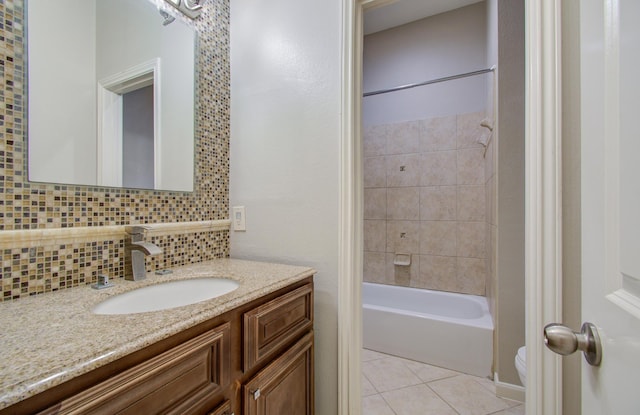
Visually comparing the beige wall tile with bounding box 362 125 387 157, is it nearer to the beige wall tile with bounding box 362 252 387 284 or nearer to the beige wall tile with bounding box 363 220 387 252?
the beige wall tile with bounding box 363 220 387 252

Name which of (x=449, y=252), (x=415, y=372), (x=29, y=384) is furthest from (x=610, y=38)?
(x=449, y=252)

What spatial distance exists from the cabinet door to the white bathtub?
125 cm

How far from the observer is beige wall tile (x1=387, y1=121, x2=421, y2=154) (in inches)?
109

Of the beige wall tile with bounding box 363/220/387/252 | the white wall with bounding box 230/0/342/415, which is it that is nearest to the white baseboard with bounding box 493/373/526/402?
the white wall with bounding box 230/0/342/415

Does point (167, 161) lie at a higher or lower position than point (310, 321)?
higher

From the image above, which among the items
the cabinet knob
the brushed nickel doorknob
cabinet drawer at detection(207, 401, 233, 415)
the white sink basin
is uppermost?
the brushed nickel doorknob

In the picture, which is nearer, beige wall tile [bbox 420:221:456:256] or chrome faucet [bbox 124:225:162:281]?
chrome faucet [bbox 124:225:162:281]

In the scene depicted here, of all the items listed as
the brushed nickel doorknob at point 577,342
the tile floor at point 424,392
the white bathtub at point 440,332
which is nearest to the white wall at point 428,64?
the white bathtub at point 440,332

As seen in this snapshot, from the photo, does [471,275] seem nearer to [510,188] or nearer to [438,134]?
[510,188]

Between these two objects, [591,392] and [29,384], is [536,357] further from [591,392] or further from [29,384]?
[29,384]

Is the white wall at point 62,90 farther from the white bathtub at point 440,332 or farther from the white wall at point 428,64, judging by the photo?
the white wall at point 428,64

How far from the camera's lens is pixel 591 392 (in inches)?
16.2

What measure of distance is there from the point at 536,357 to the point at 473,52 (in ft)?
8.77

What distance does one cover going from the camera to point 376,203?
2.93 meters
